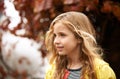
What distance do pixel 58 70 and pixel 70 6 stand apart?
50.3 inches

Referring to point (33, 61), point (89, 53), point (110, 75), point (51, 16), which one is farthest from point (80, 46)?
point (33, 61)

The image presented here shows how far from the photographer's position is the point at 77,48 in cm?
473

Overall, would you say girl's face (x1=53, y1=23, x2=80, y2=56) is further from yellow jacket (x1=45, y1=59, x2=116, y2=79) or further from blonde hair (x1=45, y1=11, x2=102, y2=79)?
yellow jacket (x1=45, y1=59, x2=116, y2=79)

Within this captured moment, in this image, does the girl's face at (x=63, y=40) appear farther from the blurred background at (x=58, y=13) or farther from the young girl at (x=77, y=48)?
the blurred background at (x=58, y=13)

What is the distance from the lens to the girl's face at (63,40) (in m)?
4.62

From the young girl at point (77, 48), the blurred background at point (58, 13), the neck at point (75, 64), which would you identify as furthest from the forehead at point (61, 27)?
the blurred background at point (58, 13)

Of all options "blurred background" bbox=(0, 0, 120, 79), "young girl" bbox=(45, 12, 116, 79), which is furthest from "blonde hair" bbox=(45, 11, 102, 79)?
"blurred background" bbox=(0, 0, 120, 79)

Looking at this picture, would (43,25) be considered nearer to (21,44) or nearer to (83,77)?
(83,77)

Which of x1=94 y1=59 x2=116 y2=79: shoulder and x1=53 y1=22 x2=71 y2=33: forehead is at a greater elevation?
x1=53 y1=22 x2=71 y2=33: forehead

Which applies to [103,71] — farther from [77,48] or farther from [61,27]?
[61,27]

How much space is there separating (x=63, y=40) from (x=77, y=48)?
0.19 meters

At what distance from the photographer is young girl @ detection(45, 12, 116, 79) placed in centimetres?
459

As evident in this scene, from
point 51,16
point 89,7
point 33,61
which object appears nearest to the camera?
point 89,7

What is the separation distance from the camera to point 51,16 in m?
6.65
